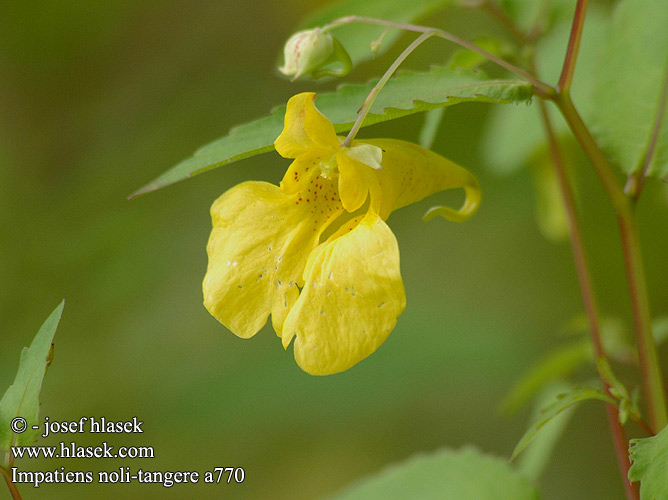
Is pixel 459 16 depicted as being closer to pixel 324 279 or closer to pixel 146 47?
pixel 146 47

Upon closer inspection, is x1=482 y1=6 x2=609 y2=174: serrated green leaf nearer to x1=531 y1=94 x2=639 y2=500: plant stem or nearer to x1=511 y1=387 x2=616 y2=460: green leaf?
x1=531 y1=94 x2=639 y2=500: plant stem

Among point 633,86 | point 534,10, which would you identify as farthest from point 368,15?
point 633,86

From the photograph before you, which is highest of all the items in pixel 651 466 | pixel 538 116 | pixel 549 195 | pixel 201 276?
pixel 201 276

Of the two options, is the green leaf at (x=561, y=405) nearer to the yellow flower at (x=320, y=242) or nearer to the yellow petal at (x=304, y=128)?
the yellow flower at (x=320, y=242)

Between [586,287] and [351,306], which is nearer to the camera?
[351,306]

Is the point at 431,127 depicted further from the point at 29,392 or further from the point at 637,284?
the point at 29,392

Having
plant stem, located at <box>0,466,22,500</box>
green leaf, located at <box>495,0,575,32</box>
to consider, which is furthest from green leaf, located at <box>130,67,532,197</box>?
green leaf, located at <box>495,0,575,32</box>
